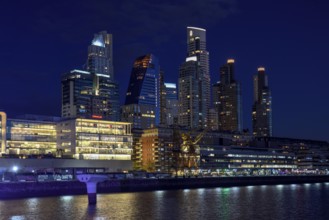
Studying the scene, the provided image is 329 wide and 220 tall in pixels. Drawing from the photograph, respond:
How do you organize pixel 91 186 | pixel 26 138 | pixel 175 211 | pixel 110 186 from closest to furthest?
pixel 175 211
pixel 91 186
pixel 110 186
pixel 26 138

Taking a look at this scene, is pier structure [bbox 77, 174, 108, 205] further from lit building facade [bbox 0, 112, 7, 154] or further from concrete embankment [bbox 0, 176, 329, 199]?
lit building facade [bbox 0, 112, 7, 154]

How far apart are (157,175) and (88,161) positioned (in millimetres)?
25528

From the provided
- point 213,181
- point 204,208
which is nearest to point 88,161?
point 213,181

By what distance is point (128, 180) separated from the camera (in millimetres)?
155625

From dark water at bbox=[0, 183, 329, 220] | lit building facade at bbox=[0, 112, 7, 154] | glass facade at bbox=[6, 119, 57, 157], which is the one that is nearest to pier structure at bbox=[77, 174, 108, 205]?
dark water at bbox=[0, 183, 329, 220]

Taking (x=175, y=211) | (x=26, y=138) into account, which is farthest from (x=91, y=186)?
(x=26, y=138)

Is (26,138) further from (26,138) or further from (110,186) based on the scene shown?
(110,186)

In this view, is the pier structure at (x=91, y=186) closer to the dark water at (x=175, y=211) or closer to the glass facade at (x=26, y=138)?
the dark water at (x=175, y=211)

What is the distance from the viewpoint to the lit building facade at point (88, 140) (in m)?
189

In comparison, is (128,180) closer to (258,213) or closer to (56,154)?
(56,154)

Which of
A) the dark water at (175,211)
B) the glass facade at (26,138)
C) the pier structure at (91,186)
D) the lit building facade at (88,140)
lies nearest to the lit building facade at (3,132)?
the glass facade at (26,138)

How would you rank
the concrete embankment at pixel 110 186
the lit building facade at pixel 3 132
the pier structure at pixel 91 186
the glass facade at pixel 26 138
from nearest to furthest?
the pier structure at pixel 91 186 → the concrete embankment at pixel 110 186 → the lit building facade at pixel 3 132 → the glass facade at pixel 26 138

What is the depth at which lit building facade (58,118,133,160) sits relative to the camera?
621ft

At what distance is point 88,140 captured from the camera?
7515 inches
